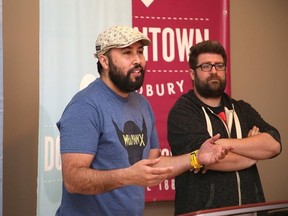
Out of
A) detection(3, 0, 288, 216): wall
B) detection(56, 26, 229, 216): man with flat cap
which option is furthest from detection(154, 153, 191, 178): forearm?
detection(3, 0, 288, 216): wall

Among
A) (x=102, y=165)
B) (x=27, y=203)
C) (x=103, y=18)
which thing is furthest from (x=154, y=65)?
(x=102, y=165)

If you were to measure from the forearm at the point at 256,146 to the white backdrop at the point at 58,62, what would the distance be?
1.29m

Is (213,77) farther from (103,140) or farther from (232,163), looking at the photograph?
(103,140)

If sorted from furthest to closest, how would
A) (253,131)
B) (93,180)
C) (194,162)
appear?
1. (253,131)
2. (194,162)
3. (93,180)

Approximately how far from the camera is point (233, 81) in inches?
150

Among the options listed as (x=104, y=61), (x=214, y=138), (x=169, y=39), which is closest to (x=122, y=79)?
(x=104, y=61)

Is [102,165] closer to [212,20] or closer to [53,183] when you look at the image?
[53,183]

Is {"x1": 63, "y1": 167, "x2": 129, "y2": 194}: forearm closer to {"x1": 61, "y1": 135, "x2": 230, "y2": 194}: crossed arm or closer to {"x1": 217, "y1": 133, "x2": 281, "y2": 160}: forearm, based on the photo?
{"x1": 61, "y1": 135, "x2": 230, "y2": 194}: crossed arm

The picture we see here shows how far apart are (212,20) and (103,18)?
92 centimetres

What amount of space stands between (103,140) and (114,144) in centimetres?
5

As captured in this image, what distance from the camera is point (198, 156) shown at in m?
2.03

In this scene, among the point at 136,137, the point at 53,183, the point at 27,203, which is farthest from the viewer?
the point at 27,203

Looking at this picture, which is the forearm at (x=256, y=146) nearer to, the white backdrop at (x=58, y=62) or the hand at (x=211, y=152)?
the hand at (x=211, y=152)

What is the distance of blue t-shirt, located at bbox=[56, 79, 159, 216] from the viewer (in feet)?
5.66
